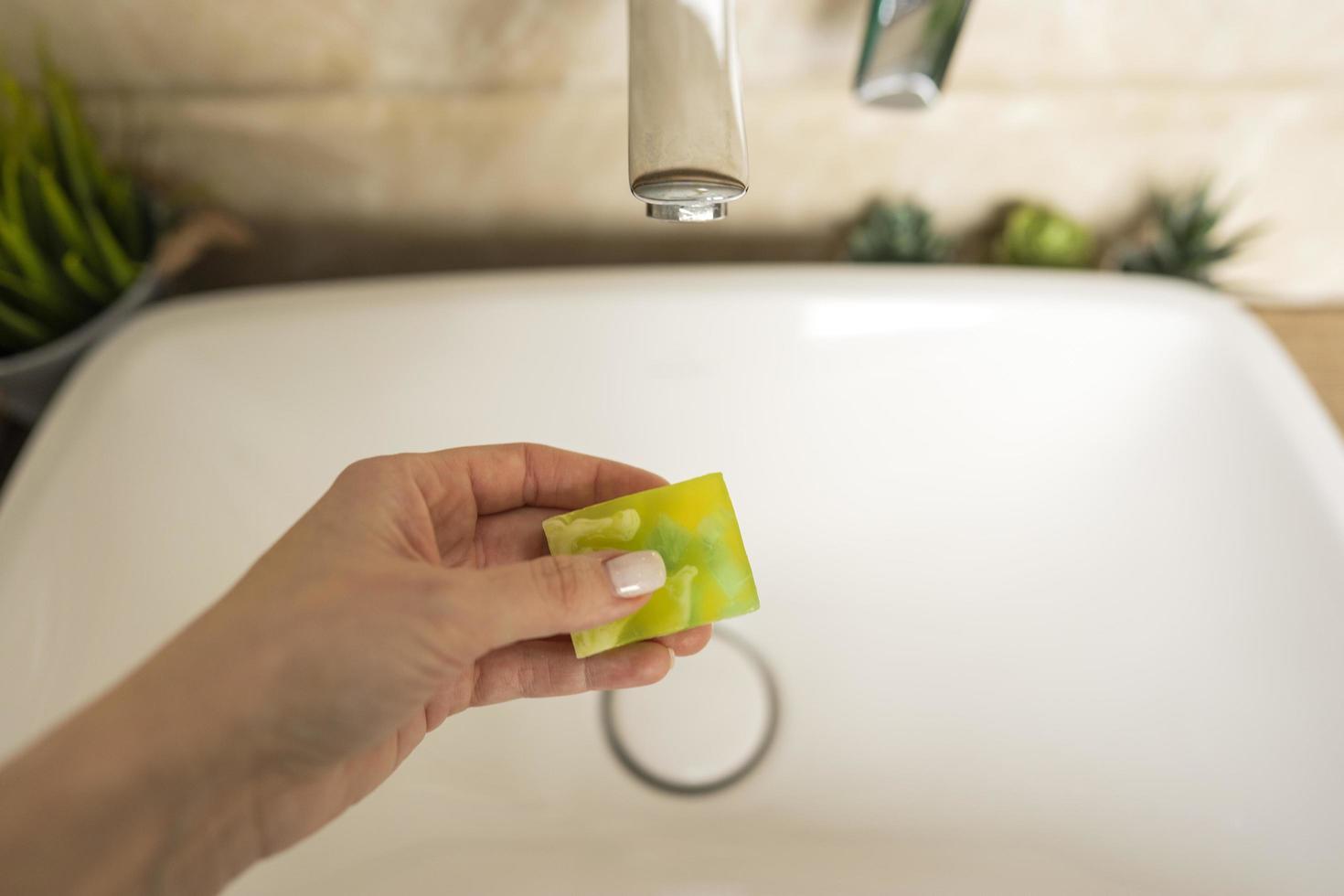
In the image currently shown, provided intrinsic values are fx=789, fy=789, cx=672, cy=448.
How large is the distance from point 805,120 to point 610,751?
1.56 feet

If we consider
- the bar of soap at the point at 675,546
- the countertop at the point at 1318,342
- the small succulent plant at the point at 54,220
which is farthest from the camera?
the countertop at the point at 1318,342

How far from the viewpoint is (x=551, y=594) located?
35 cm

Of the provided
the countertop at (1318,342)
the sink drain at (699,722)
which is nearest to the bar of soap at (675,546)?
the sink drain at (699,722)

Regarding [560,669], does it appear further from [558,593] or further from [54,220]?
[54,220]

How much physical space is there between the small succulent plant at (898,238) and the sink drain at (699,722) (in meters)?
0.33

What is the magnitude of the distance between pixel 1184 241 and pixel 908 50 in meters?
0.31

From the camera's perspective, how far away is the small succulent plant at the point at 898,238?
24.4 inches

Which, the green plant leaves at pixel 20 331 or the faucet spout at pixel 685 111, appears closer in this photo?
the faucet spout at pixel 685 111

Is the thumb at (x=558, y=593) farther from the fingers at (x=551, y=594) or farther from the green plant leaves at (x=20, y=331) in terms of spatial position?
the green plant leaves at (x=20, y=331)

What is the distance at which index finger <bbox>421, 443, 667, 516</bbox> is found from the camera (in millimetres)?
432

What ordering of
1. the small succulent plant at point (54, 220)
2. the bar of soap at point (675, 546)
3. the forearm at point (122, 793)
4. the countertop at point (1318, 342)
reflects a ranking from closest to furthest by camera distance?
the forearm at point (122, 793), the bar of soap at point (675, 546), the small succulent plant at point (54, 220), the countertop at point (1318, 342)

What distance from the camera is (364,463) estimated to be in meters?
0.38

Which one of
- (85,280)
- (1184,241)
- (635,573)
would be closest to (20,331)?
(85,280)

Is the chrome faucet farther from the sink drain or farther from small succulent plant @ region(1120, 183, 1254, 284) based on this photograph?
the sink drain
